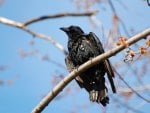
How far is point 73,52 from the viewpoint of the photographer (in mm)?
5992

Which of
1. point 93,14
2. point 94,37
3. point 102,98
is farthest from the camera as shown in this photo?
point 94,37

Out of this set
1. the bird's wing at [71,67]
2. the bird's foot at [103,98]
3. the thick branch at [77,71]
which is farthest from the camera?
the bird's wing at [71,67]

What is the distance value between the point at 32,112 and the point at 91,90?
4.73 ft

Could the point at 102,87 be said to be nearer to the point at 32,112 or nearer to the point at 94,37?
the point at 94,37

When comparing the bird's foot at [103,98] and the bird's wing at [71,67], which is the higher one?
the bird's wing at [71,67]

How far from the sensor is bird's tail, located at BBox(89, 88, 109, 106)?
5.05 meters

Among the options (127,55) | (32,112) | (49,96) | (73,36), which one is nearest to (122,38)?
(127,55)

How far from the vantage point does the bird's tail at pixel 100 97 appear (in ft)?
16.6

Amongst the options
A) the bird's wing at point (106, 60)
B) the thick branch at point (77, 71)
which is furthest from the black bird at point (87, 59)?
the thick branch at point (77, 71)

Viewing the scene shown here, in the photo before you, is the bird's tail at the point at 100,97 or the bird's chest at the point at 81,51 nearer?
the bird's tail at the point at 100,97


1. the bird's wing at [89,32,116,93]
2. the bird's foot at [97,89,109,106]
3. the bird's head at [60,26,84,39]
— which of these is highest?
the bird's head at [60,26,84,39]

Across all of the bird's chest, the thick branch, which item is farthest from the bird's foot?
the thick branch

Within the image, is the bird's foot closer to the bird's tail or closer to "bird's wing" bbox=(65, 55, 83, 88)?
the bird's tail

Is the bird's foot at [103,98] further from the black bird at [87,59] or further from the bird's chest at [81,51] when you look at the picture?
the bird's chest at [81,51]
